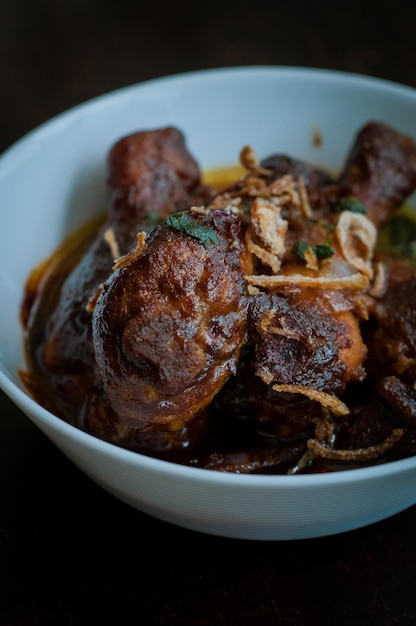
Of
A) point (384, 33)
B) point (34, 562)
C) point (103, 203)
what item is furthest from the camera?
point (384, 33)

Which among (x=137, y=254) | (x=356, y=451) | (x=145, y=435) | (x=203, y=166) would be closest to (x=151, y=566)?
(x=145, y=435)

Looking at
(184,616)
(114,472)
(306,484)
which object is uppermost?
(306,484)

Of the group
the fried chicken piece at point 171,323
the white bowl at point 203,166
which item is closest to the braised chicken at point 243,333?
the fried chicken piece at point 171,323

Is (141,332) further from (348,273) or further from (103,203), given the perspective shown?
(103,203)

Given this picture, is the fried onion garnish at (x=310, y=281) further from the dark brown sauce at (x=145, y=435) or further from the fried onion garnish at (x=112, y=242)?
the fried onion garnish at (x=112, y=242)

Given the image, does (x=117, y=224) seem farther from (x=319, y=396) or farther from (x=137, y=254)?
(x=319, y=396)

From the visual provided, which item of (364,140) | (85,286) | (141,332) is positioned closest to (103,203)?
(85,286)
